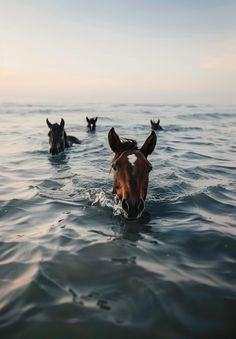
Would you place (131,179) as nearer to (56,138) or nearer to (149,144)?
(149,144)

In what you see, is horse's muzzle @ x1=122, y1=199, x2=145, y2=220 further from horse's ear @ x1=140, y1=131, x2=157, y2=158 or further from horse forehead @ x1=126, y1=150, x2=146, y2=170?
horse's ear @ x1=140, y1=131, x2=157, y2=158

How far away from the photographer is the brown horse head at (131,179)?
6344mm

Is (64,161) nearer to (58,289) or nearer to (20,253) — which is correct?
(20,253)

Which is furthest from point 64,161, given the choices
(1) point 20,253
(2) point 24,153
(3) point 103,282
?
(3) point 103,282

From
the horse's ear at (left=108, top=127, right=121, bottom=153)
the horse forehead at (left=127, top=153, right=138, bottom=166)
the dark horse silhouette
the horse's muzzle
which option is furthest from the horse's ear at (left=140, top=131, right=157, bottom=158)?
the dark horse silhouette

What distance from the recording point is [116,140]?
8414 mm

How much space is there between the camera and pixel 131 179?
6.69 m

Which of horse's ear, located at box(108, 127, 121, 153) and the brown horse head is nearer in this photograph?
the brown horse head

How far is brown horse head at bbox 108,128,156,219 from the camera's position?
20.8 ft

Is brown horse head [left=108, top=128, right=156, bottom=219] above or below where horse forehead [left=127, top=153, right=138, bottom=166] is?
below

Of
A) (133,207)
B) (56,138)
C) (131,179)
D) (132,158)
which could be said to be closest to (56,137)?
(56,138)

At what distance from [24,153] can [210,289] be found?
14.9m

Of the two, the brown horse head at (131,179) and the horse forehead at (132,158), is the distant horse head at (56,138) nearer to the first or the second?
the brown horse head at (131,179)

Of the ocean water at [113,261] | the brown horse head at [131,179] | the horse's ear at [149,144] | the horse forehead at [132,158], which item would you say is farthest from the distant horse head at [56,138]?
the horse forehead at [132,158]
